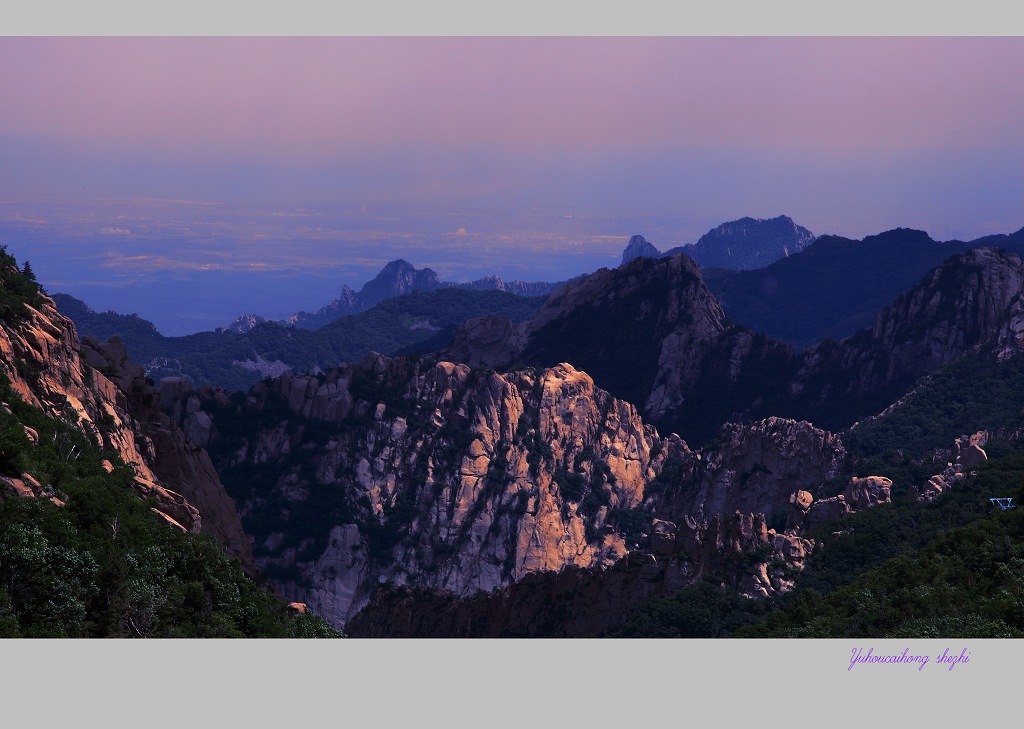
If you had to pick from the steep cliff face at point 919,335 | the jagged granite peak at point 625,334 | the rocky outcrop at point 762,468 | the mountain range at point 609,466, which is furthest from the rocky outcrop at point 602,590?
the jagged granite peak at point 625,334

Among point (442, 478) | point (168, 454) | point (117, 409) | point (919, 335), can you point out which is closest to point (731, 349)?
point (919, 335)

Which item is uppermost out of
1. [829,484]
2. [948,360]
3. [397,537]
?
[948,360]

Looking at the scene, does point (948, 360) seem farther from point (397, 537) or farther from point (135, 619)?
point (135, 619)

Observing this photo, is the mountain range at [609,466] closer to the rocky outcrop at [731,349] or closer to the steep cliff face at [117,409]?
the steep cliff face at [117,409]

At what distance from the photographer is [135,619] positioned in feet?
175

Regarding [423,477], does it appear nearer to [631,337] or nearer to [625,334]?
[625,334]

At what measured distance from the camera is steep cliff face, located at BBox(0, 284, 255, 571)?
72.8 m

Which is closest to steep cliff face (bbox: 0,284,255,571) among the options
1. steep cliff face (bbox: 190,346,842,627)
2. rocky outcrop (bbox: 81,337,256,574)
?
rocky outcrop (bbox: 81,337,256,574)

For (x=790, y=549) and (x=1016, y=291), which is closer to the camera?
(x=790, y=549)

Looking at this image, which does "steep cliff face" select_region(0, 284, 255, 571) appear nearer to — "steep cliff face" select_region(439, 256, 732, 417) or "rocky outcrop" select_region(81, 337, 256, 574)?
Result: "rocky outcrop" select_region(81, 337, 256, 574)

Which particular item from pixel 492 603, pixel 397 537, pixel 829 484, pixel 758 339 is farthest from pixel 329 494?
pixel 758 339

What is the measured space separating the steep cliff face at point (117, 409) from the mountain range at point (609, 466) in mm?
250

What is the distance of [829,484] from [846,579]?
1568 inches

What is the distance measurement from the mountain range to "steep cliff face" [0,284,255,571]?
0.25m
